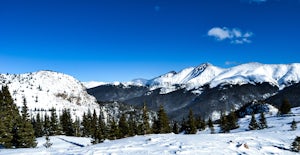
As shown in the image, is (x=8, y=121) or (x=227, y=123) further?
(x=227, y=123)

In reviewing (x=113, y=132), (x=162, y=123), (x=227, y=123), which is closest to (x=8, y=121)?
(x=113, y=132)

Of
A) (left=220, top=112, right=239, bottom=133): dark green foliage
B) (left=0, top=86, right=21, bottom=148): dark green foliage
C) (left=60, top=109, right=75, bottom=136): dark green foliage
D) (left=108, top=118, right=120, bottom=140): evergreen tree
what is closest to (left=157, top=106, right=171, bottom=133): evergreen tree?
(left=108, top=118, right=120, bottom=140): evergreen tree

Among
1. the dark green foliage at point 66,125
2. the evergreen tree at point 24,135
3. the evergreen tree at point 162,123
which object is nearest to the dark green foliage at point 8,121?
the evergreen tree at point 24,135

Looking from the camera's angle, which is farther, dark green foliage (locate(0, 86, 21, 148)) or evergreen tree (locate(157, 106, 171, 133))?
evergreen tree (locate(157, 106, 171, 133))

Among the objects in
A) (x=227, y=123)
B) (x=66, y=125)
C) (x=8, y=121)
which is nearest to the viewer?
(x=8, y=121)

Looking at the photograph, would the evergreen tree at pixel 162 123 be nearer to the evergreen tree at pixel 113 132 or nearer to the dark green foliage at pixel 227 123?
the evergreen tree at pixel 113 132

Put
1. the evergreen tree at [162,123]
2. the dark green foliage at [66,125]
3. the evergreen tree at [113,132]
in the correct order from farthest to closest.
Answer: the dark green foliage at [66,125], the evergreen tree at [113,132], the evergreen tree at [162,123]

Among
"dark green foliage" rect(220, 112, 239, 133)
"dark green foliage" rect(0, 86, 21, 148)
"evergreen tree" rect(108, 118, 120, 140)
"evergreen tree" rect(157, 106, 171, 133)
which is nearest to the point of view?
"dark green foliage" rect(0, 86, 21, 148)

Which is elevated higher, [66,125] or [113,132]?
[66,125]

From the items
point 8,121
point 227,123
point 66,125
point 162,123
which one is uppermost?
point 8,121

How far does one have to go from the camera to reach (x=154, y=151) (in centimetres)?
3083

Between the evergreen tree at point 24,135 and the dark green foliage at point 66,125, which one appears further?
the dark green foliage at point 66,125

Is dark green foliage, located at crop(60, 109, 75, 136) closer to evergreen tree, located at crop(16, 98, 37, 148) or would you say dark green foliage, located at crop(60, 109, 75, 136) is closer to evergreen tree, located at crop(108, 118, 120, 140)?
evergreen tree, located at crop(108, 118, 120, 140)

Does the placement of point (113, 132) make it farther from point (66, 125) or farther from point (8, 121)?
point (66, 125)
